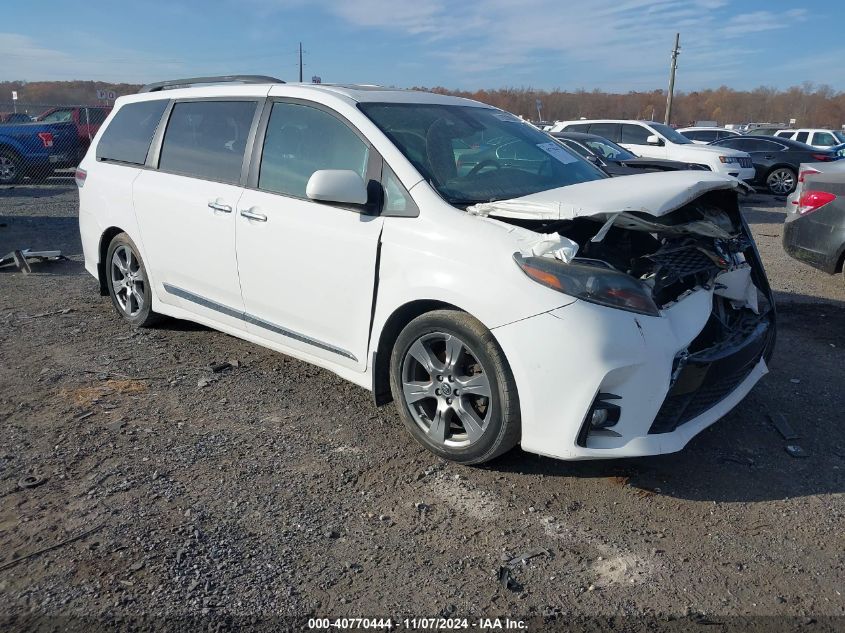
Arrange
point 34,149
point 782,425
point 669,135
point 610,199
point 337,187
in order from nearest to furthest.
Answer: point 610,199 → point 337,187 → point 782,425 → point 34,149 → point 669,135

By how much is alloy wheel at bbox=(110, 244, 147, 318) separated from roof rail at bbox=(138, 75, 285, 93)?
52.1 inches

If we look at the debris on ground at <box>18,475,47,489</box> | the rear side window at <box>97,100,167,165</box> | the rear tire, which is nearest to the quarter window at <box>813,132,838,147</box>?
the rear tire

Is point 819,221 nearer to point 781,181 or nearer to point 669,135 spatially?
A: point 669,135

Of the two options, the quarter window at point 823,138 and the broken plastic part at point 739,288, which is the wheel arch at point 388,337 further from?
the quarter window at point 823,138

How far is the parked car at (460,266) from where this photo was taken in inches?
120

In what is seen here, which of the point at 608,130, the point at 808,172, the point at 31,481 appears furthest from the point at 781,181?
the point at 31,481

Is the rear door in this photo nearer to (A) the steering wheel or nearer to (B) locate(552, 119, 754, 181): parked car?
(A) the steering wheel

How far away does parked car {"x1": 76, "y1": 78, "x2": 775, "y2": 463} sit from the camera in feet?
10.0

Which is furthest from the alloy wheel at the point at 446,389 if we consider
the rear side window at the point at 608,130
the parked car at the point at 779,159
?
the parked car at the point at 779,159

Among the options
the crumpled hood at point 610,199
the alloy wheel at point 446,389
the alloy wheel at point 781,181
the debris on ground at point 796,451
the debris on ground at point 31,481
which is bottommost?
the debris on ground at point 31,481

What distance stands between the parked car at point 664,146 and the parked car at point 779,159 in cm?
190

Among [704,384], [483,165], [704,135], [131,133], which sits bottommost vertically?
[704,384]

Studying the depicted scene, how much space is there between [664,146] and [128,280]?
13.7 m

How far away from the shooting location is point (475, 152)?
13.5 ft
